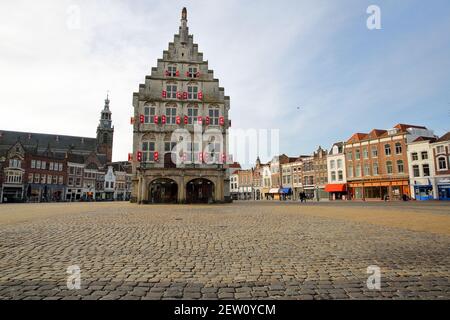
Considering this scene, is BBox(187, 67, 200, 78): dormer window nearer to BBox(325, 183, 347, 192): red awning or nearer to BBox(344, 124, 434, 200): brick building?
BBox(344, 124, 434, 200): brick building

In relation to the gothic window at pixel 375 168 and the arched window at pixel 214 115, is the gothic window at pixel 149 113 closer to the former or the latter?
the arched window at pixel 214 115

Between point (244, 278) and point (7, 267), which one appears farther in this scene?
point (7, 267)

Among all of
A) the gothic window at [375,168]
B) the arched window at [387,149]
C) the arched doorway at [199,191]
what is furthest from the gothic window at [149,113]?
the arched window at [387,149]

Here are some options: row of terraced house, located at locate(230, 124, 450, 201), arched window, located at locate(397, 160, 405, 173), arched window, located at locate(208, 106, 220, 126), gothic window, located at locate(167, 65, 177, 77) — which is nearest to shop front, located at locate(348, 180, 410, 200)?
row of terraced house, located at locate(230, 124, 450, 201)

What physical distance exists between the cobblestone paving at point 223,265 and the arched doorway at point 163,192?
81.0 feet

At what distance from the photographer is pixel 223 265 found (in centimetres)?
525

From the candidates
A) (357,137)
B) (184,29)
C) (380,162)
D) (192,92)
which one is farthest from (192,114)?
(357,137)

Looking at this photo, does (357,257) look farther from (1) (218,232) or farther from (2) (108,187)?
(2) (108,187)

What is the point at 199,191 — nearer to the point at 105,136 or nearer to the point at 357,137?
the point at 357,137

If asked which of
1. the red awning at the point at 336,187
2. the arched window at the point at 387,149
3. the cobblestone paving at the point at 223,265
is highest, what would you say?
the arched window at the point at 387,149

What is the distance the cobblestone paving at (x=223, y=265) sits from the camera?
3859mm
